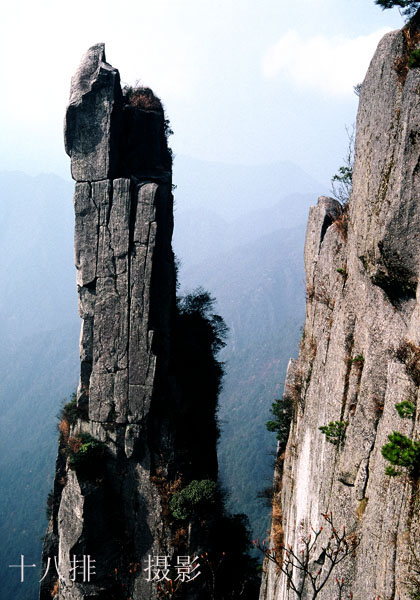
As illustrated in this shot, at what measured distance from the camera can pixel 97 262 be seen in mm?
21891

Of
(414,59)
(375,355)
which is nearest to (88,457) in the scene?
(375,355)

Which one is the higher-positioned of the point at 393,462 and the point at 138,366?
the point at 138,366

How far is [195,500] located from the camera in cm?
1992

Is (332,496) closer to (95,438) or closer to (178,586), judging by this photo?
(178,586)

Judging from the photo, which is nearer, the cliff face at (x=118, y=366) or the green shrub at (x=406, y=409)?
the green shrub at (x=406, y=409)

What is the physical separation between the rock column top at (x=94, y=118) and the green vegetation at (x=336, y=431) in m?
16.1

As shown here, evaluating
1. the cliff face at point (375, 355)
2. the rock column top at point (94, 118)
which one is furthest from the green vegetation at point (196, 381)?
the cliff face at point (375, 355)

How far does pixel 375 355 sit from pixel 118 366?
14.9 m

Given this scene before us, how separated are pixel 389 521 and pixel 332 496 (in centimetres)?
277

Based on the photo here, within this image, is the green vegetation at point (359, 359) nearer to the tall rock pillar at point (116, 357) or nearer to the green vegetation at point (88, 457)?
the tall rock pillar at point (116, 357)

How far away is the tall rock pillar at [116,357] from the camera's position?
824 inches

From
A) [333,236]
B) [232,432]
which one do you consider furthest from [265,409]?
[333,236]

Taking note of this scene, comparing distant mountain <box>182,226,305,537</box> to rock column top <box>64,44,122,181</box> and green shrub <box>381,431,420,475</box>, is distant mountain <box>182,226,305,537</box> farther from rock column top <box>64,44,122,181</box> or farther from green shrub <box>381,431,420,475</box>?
green shrub <box>381,431,420,475</box>

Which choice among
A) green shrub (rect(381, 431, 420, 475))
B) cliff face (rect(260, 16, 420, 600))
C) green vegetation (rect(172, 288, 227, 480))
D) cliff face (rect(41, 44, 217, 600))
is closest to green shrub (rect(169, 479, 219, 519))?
cliff face (rect(41, 44, 217, 600))
